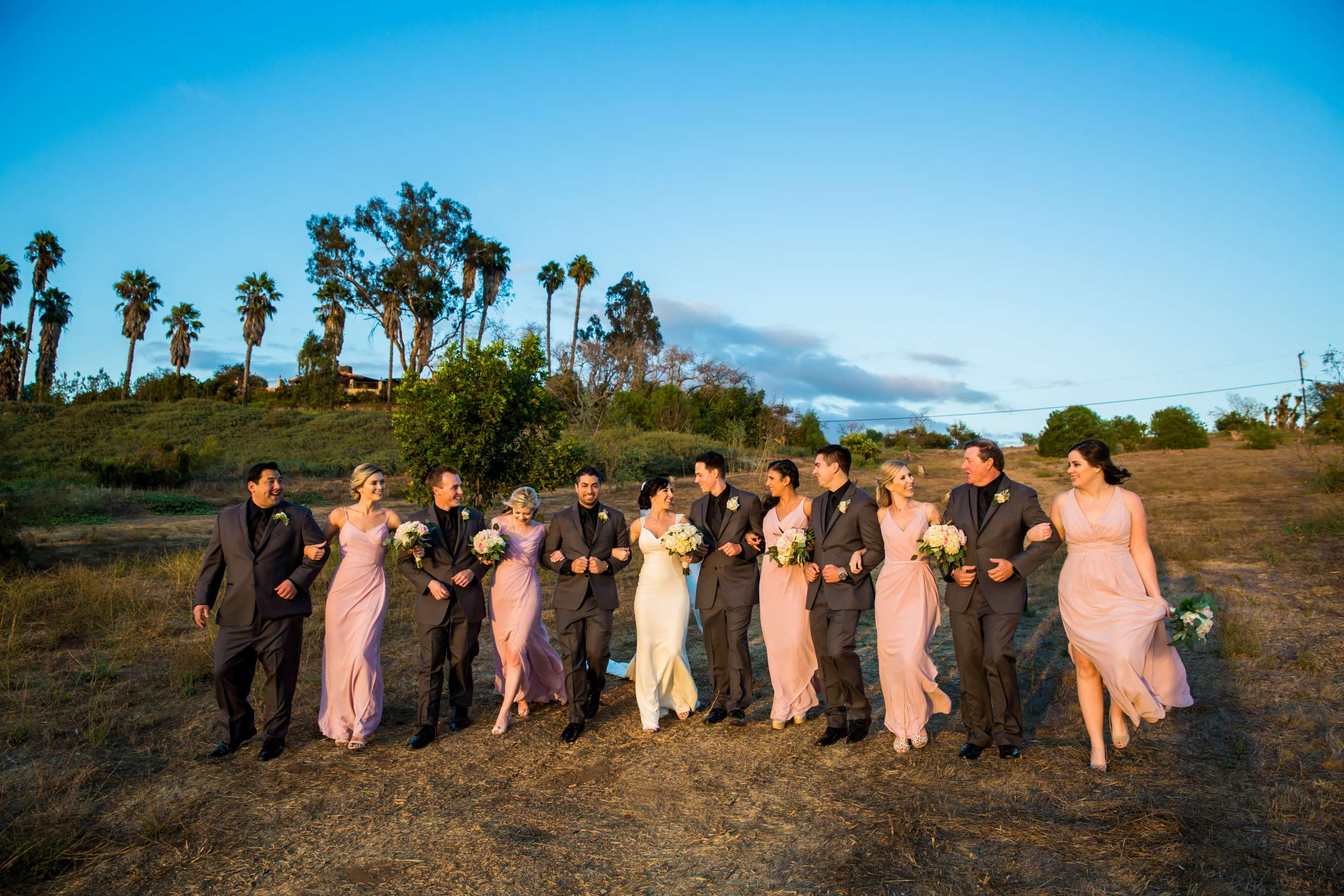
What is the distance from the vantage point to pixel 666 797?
5.61 m

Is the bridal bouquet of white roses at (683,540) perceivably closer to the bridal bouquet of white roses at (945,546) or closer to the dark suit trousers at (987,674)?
the bridal bouquet of white roses at (945,546)

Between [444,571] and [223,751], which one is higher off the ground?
[444,571]

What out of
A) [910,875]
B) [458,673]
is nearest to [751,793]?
[910,875]

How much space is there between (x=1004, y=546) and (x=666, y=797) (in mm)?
3027

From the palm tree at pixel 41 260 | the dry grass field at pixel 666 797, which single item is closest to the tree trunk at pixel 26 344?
the palm tree at pixel 41 260

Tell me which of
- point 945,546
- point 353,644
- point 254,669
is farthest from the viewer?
point 353,644

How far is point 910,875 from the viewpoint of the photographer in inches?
172

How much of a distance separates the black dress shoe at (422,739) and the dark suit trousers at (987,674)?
13.9ft

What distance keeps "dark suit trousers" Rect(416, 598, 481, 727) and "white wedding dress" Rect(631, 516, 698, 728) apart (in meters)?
1.45

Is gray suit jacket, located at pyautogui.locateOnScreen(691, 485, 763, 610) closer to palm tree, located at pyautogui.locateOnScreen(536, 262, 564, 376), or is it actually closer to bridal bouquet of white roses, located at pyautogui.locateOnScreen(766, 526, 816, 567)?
bridal bouquet of white roses, located at pyautogui.locateOnScreen(766, 526, 816, 567)

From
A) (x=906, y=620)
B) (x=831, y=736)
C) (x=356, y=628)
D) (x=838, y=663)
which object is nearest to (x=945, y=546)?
(x=906, y=620)

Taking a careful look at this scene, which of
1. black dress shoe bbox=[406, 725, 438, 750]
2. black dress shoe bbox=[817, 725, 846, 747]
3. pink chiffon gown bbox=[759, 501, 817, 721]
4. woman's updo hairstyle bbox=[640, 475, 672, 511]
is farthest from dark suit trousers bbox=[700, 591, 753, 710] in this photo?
black dress shoe bbox=[406, 725, 438, 750]

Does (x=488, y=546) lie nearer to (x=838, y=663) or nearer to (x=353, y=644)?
(x=353, y=644)

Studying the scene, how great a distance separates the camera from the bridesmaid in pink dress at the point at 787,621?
22.9 feet
